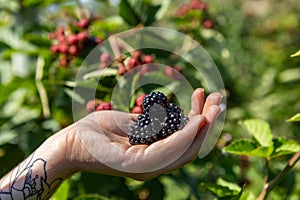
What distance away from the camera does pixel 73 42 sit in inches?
71.1

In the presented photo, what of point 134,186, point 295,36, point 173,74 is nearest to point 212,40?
point 173,74

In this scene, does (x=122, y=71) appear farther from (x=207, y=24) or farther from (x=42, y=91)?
(x=207, y=24)

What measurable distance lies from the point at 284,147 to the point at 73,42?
2.39 feet

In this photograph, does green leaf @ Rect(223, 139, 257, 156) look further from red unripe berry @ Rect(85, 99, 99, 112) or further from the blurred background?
red unripe berry @ Rect(85, 99, 99, 112)

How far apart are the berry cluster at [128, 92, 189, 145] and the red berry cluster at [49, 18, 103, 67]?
1.59 ft

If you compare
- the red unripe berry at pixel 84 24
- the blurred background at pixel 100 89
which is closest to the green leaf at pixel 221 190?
the blurred background at pixel 100 89

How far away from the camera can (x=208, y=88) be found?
1699 mm

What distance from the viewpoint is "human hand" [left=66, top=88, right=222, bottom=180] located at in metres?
1.16

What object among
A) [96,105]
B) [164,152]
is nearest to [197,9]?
[96,105]

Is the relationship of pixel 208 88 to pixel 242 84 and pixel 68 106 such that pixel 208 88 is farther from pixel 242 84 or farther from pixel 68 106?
pixel 242 84

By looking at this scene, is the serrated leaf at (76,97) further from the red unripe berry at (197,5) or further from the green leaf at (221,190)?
the red unripe berry at (197,5)

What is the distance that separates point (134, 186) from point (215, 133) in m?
0.40

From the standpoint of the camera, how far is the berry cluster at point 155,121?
1.29m

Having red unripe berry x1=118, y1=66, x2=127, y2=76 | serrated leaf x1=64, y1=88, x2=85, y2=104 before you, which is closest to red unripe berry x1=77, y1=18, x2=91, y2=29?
serrated leaf x1=64, y1=88, x2=85, y2=104
